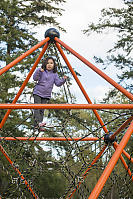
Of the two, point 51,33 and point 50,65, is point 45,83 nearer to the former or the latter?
point 50,65

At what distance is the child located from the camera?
377 cm

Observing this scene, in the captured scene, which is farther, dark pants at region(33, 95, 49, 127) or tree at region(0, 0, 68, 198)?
tree at region(0, 0, 68, 198)

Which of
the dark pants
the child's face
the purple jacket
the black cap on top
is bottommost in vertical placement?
the dark pants

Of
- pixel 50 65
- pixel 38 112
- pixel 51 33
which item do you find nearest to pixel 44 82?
pixel 50 65

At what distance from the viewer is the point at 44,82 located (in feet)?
12.7

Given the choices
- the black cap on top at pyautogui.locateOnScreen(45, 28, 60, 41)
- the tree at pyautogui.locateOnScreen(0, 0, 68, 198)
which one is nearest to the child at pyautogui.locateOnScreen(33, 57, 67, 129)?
the black cap on top at pyautogui.locateOnScreen(45, 28, 60, 41)

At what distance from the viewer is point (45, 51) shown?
3768mm

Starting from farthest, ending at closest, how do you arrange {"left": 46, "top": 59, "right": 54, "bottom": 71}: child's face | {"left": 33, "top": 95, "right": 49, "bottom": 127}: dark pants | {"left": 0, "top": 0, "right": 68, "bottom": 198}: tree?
{"left": 0, "top": 0, "right": 68, "bottom": 198}: tree
{"left": 46, "top": 59, "right": 54, "bottom": 71}: child's face
{"left": 33, "top": 95, "right": 49, "bottom": 127}: dark pants

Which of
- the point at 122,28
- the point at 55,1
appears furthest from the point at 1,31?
the point at 122,28

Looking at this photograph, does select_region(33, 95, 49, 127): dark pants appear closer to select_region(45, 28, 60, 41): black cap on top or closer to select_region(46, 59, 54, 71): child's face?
select_region(46, 59, 54, 71): child's face

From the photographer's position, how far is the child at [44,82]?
3768mm

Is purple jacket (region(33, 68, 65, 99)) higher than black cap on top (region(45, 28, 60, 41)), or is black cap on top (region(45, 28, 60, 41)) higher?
black cap on top (region(45, 28, 60, 41))

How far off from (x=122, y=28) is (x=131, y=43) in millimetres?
829

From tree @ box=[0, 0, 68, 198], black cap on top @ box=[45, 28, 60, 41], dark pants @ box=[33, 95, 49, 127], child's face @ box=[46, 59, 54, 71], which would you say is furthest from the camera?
tree @ box=[0, 0, 68, 198]
